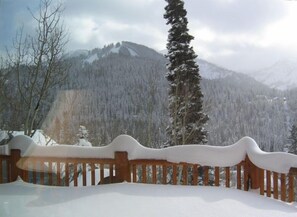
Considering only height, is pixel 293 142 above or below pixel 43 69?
below

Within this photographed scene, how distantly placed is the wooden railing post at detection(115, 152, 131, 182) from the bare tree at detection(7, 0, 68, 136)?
90.1 inches

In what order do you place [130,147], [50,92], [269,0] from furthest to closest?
[50,92], [269,0], [130,147]

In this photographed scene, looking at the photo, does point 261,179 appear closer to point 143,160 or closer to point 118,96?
point 143,160

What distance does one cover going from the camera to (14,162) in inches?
131

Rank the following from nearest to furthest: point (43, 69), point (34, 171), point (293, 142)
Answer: point (34, 171) → point (43, 69) → point (293, 142)

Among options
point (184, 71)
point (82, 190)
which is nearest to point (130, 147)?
point (82, 190)

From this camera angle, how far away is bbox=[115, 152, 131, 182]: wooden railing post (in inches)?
139

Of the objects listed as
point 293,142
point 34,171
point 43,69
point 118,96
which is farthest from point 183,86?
point 293,142

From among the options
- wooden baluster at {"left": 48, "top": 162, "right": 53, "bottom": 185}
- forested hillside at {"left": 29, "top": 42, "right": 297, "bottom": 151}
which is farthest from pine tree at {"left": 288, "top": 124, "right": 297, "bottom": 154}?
wooden baluster at {"left": 48, "top": 162, "right": 53, "bottom": 185}

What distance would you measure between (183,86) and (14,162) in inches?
239

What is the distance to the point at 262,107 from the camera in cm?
3134

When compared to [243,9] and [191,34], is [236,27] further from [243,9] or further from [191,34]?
[191,34]

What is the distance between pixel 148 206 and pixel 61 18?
373 cm

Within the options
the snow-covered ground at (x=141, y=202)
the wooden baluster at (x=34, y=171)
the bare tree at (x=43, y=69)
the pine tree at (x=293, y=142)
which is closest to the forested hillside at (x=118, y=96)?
the bare tree at (x=43, y=69)
